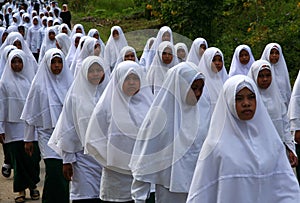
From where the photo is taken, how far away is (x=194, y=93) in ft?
19.5

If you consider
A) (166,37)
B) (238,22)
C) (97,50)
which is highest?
(238,22)

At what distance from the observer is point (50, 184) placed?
26.4ft

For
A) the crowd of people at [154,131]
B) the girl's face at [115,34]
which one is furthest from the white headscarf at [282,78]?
the girl's face at [115,34]

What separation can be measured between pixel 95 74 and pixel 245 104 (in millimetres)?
2724

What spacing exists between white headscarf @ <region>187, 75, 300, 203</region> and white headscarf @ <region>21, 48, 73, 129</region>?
3521 millimetres

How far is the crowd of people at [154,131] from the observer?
4977 mm

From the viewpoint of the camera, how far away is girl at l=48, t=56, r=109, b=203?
7203 millimetres

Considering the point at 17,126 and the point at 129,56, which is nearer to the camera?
the point at 17,126

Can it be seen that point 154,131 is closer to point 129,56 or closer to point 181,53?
point 129,56

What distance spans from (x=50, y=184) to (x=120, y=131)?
1.89 meters

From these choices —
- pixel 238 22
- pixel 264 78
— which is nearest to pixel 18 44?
pixel 264 78

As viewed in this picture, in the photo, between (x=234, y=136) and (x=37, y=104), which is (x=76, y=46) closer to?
(x=37, y=104)

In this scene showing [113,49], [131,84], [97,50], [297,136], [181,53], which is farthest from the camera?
[113,49]

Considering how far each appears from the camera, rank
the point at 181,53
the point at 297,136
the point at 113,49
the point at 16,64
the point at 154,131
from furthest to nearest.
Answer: the point at 113,49
the point at 181,53
the point at 16,64
the point at 297,136
the point at 154,131
